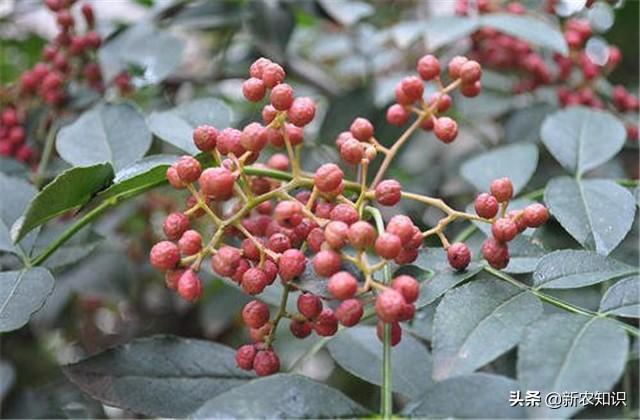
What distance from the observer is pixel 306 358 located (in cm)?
88

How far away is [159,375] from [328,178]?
25cm

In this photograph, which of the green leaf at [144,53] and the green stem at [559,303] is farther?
the green leaf at [144,53]

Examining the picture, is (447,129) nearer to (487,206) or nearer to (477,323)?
(487,206)

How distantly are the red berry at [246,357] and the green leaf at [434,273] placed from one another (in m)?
0.16

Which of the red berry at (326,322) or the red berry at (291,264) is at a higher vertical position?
the red berry at (291,264)

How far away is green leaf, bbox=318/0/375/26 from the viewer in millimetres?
1338

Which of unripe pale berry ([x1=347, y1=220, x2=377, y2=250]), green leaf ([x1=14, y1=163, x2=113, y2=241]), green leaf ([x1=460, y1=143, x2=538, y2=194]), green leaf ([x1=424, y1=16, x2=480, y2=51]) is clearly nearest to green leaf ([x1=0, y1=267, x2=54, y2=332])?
green leaf ([x1=14, y1=163, x2=113, y2=241])

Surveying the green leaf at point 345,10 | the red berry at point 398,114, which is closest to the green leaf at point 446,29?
the green leaf at point 345,10

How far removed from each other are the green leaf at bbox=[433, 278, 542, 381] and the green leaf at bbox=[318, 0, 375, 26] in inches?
30.6

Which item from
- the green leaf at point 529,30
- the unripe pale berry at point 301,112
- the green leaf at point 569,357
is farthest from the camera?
the green leaf at point 529,30

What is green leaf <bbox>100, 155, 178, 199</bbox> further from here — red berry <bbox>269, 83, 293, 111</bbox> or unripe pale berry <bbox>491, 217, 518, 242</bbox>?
unripe pale berry <bbox>491, 217, 518, 242</bbox>

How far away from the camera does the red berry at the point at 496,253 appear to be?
A: 688mm

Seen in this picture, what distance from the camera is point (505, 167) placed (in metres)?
1.00

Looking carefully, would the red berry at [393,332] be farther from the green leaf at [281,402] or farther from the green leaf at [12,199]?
the green leaf at [12,199]
